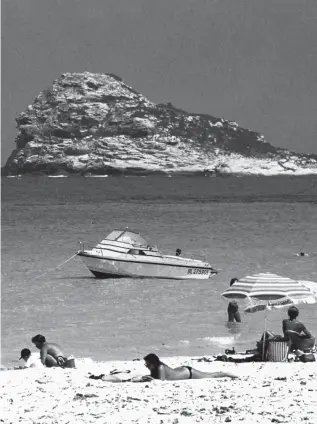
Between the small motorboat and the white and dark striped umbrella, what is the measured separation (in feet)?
59.8

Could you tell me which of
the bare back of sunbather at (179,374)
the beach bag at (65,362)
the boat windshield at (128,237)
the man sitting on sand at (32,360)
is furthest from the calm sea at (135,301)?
the bare back of sunbather at (179,374)

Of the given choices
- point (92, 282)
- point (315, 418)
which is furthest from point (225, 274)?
point (315, 418)

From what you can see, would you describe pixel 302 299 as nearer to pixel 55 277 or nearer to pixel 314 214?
pixel 55 277

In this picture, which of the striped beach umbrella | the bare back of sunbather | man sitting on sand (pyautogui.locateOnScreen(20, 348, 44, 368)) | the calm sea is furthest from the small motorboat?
the bare back of sunbather

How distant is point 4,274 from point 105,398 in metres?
27.2

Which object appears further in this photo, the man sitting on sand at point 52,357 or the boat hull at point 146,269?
the boat hull at point 146,269

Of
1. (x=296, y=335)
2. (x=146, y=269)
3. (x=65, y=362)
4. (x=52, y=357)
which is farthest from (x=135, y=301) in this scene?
(x=296, y=335)

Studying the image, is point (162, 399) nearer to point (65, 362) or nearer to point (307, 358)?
point (65, 362)

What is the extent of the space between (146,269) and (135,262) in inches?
22.7

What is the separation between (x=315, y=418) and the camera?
11.5 m

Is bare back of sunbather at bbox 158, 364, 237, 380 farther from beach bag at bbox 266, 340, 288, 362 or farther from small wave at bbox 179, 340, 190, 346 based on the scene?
small wave at bbox 179, 340, 190, 346

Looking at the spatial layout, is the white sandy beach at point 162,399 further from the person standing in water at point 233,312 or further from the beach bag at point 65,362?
the person standing in water at point 233,312

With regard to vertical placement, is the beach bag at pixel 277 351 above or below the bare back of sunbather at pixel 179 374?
above

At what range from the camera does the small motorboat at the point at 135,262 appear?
3659 cm
